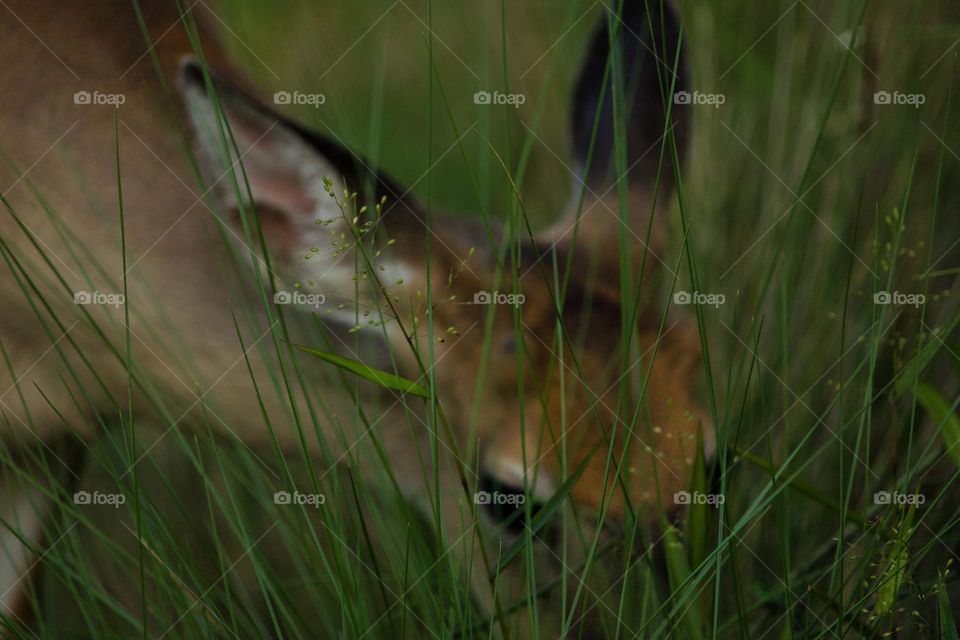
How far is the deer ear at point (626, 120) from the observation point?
140 cm

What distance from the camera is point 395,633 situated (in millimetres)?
1317

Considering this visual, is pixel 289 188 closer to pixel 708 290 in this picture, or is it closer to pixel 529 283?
pixel 529 283

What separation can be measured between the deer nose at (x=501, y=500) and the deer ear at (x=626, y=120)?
1.27ft

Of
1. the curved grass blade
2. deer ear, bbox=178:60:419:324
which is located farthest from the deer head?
the curved grass blade

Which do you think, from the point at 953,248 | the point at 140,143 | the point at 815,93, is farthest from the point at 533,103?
the point at 953,248

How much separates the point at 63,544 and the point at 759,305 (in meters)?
1.14

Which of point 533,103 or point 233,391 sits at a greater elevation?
point 533,103

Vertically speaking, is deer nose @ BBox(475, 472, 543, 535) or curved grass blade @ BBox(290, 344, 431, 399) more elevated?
curved grass blade @ BBox(290, 344, 431, 399)

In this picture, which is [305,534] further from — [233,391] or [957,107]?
[957,107]

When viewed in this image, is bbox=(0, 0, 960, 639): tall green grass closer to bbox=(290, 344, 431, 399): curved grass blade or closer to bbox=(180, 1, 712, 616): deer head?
bbox=(180, 1, 712, 616): deer head

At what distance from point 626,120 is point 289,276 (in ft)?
1.83

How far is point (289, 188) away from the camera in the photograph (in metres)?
1.34

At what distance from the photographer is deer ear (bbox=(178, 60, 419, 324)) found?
51.7 inches

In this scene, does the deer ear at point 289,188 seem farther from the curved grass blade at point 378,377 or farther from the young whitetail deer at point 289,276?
the curved grass blade at point 378,377
